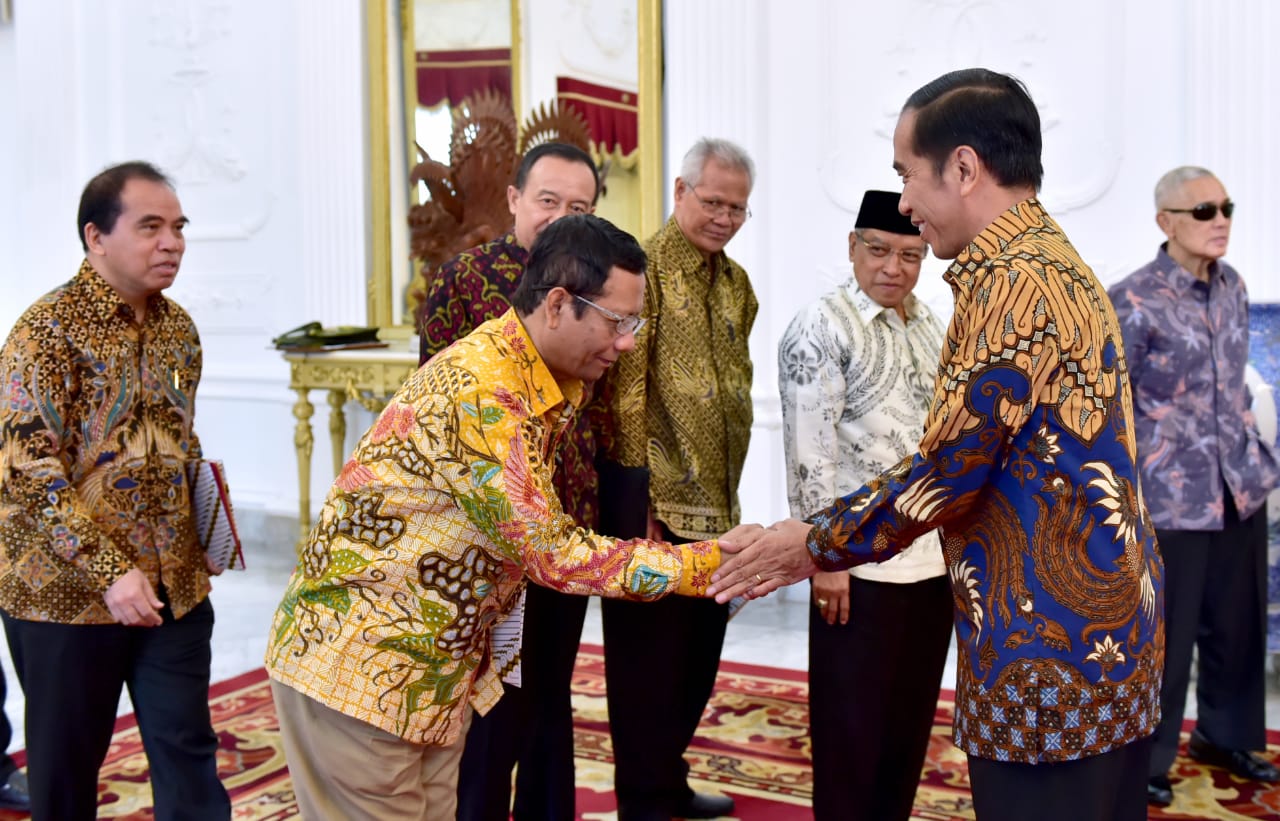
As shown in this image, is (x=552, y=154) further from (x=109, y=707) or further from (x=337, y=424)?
(x=337, y=424)

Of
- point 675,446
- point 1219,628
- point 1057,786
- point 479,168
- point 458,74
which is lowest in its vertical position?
point 1219,628

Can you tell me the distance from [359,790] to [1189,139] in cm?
415

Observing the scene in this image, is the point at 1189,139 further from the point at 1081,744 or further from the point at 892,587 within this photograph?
the point at 1081,744

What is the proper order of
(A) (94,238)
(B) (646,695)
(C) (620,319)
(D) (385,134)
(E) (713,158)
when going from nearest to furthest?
(C) (620,319) < (A) (94,238) < (B) (646,695) < (E) (713,158) < (D) (385,134)

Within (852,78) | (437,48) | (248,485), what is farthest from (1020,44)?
(248,485)

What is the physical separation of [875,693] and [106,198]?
1.97m

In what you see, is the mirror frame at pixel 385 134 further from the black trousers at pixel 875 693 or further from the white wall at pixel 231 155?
the black trousers at pixel 875 693

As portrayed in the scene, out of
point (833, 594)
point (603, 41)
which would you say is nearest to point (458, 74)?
point (603, 41)

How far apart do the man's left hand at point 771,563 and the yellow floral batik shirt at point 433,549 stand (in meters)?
0.16

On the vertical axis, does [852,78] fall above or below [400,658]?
above

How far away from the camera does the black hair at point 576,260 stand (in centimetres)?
193

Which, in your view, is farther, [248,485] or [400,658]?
[248,485]

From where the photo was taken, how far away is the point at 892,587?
270 centimetres

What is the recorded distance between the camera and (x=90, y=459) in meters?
2.69
